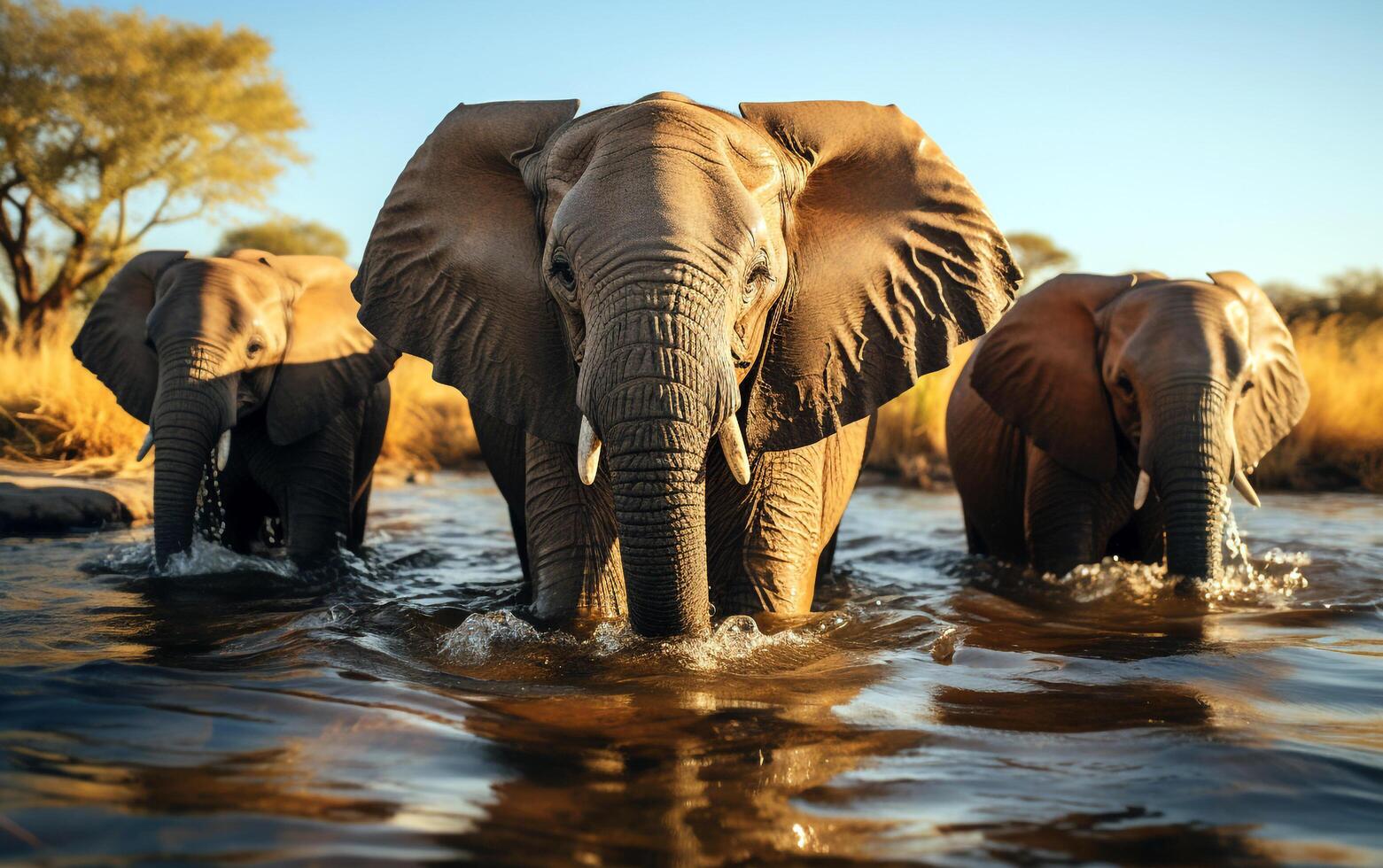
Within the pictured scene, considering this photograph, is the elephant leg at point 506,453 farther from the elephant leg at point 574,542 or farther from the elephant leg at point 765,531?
the elephant leg at point 765,531

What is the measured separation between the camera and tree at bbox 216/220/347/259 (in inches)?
1417

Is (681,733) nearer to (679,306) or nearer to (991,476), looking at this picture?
(679,306)

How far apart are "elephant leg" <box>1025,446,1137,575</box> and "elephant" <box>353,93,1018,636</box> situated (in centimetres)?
223

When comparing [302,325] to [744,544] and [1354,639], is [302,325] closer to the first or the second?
[744,544]

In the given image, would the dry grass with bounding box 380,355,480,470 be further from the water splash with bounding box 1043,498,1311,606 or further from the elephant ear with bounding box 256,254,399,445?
the water splash with bounding box 1043,498,1311,606

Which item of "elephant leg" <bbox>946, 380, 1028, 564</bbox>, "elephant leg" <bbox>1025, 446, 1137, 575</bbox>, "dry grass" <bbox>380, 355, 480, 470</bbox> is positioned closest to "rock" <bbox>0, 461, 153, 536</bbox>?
"dry grass" <bbox>380, 355, 480, 470</bbox>

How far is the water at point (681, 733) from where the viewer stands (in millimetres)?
2768

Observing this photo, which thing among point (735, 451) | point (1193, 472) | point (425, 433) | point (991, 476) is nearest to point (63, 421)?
point (425, 433)

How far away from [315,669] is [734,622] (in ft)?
4.71

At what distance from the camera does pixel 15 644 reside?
185 inches

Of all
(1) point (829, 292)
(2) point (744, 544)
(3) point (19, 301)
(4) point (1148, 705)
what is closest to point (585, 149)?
(1) point (829, 292)

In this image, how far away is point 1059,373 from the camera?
7324mm

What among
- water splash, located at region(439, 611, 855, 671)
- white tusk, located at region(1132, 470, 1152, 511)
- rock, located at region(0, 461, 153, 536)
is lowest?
water splash, located at region(439, 611, 855, 671)

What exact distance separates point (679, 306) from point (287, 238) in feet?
119
